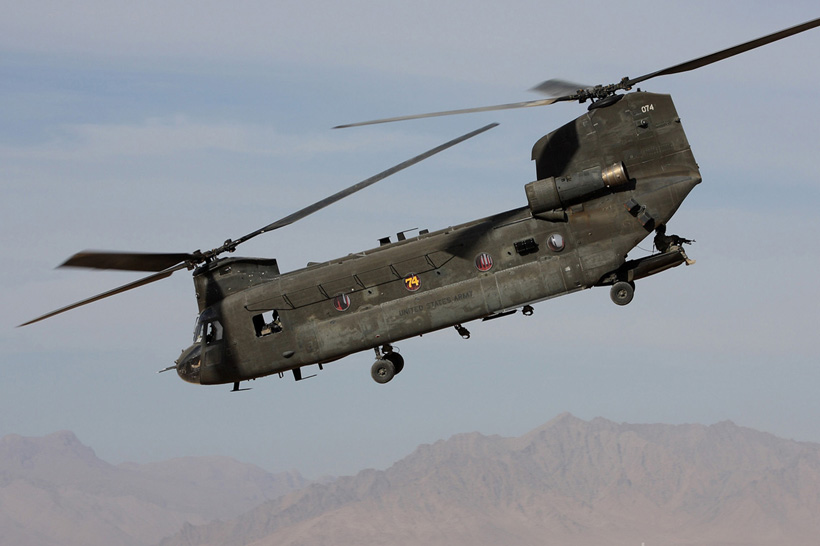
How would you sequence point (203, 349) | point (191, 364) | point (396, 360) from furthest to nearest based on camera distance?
point (191, 364)
point (203, 349)
point (396, 360)

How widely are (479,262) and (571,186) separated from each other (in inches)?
154

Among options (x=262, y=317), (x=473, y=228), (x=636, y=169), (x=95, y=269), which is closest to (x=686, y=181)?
(x=636, y=169)

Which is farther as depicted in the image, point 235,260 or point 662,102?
point 235,260

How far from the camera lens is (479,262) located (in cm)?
3588

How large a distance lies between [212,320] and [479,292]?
9.87 meters

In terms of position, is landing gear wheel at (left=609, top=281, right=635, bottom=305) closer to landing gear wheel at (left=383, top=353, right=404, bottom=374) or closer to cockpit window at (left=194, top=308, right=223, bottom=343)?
landing gear wheel at (left=383, top=353, right=404, bottom=374)

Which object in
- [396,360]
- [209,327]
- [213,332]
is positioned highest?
[209,327]

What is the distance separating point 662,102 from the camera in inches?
1366

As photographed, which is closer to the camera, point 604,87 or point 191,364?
point 604,87

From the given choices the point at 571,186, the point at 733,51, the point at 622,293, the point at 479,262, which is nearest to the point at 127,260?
the point at 479,262

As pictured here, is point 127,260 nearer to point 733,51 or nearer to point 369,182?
point 369,182

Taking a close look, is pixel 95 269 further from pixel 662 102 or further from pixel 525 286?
pixel 662 102

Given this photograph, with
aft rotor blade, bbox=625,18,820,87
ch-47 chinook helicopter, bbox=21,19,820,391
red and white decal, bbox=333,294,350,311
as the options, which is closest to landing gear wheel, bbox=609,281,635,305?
ch-47 chinook helicopter, bbox=21,19,820,391

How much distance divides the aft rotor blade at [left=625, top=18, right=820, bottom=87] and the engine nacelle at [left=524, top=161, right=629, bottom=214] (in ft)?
10.4
